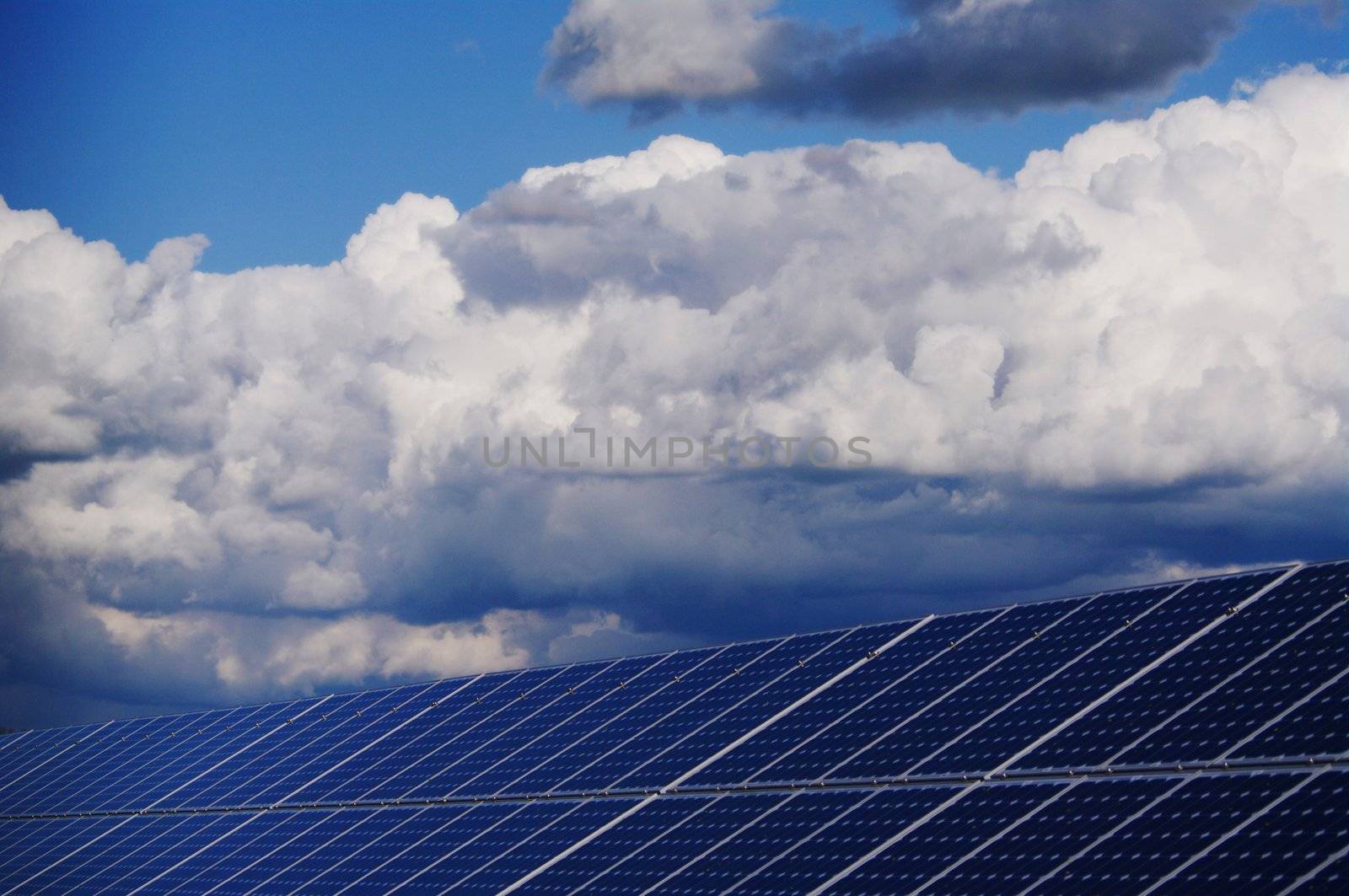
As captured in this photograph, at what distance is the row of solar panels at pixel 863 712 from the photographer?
31609mm

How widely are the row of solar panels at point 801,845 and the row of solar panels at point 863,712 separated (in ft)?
3.72

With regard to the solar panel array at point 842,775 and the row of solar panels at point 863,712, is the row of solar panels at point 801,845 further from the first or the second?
the row of solar panels at point 863,712

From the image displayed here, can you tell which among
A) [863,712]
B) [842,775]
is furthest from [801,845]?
[863,712]

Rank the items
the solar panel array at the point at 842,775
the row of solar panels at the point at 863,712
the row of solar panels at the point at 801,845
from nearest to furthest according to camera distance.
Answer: the row of solar panels at the point at 801,845
the solar panel array at the point at 842,775
the row of solar panels at the point at 863,712

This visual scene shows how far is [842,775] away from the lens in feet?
117

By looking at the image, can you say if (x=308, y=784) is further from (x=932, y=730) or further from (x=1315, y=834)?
(x=1315, y=834)

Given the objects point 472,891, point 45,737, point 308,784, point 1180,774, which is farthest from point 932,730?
point 45,737

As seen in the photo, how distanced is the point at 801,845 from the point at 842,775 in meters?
3.15

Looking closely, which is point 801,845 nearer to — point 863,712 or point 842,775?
point 842,775

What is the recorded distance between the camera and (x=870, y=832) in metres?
32.2

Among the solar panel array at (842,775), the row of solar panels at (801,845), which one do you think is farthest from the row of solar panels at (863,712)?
the row of solar panels at (801,845)

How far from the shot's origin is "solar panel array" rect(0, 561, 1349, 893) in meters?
28.0

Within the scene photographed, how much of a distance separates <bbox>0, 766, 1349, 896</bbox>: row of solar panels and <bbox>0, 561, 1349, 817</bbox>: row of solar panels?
1.13 metres

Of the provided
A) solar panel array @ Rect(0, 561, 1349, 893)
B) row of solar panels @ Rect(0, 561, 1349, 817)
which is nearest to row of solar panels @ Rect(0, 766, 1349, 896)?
solar panel array @ Rect(0, 561, 1349, 893)
